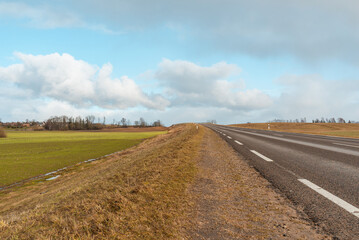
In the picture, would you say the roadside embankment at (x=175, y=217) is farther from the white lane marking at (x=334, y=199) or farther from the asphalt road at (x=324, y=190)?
the white lane marking at (x=334, y=199)

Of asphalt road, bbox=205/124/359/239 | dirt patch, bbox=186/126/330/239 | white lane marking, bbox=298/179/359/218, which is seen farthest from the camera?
white lane marking, bbox=298/179/359/218

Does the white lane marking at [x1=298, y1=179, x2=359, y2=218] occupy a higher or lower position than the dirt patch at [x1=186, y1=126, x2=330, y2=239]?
higher

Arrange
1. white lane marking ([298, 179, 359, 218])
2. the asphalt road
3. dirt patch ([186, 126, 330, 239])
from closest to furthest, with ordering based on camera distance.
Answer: dirt patch ([186, 126, 330, 239]) < the asphalt road < white lane marking ([298, 179, 359, 218])

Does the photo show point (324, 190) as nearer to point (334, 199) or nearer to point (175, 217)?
point (334, 199)

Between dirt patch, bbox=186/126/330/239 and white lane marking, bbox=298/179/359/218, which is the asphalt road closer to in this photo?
white lane marking, bbox=298/179/359/218

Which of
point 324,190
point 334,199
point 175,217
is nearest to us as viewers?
point 175,217

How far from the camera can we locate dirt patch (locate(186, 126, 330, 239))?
2496 mm

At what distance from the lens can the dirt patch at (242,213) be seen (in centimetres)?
250

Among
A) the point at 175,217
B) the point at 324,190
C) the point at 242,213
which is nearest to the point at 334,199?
the point at 324,190

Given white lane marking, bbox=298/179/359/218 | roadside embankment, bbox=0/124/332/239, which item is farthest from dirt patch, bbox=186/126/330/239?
white lane marking, bbox=298/179/359/218

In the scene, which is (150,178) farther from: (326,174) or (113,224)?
(326,174)

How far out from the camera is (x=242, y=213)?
10.2 ft

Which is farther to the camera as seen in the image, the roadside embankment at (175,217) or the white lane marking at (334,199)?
the white lane marking at (334,199)

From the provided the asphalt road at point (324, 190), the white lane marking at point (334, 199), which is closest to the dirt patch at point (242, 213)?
the asphalt road at point (324, 190)
